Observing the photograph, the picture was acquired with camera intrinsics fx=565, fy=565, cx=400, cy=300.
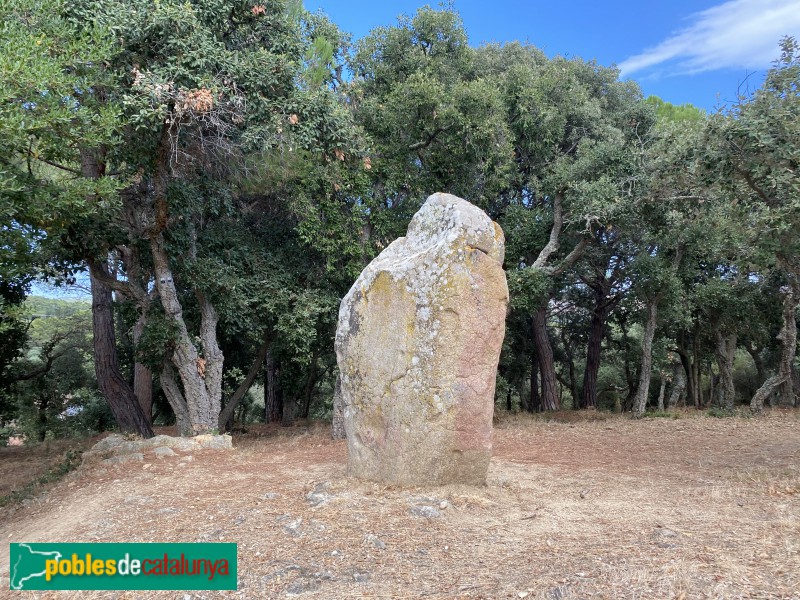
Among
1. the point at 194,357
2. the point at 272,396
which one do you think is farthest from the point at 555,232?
the point at 272,396

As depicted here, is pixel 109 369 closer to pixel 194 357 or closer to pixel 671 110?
pixel 194 357

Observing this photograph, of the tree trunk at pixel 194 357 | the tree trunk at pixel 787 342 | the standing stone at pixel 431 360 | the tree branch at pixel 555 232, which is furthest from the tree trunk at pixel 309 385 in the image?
the tree trunk at pixel 787 342

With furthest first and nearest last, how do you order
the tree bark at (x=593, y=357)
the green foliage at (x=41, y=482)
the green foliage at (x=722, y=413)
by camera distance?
the tree bark at (x=593, y=357), the green foliage at (x=722, y=413), the green foliage at (x=41, y=482)

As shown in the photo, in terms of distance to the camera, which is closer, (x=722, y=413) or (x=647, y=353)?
(x=722, y=413)

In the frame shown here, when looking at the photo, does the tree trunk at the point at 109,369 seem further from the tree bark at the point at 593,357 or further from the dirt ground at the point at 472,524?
the tree bark at the point at 593,357

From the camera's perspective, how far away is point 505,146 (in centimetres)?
1255

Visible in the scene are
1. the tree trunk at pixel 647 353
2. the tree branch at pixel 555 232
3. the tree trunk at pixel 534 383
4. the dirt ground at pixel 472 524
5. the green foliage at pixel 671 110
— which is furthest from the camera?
the tree trunk at pixel 534 383

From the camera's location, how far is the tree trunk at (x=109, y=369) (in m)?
12.1

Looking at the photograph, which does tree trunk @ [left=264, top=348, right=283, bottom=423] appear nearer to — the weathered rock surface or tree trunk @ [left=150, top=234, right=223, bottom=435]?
tree trunk @ [left=150, top=234, right=223, bottom=435]

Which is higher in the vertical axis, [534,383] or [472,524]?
[534,383]

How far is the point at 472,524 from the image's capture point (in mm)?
5078

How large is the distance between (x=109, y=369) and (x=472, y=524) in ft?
32.6

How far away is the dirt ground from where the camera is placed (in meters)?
3.79

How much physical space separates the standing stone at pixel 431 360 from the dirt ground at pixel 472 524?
1.10 feet
